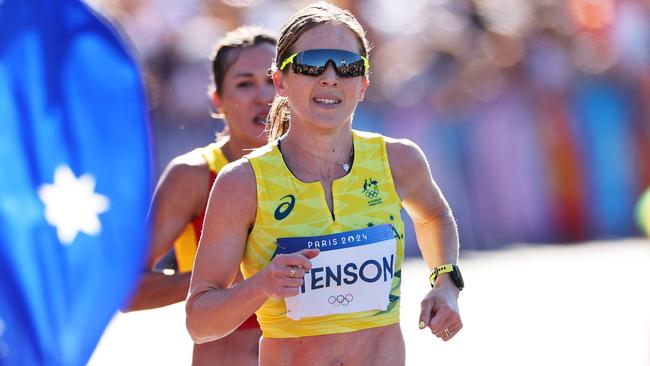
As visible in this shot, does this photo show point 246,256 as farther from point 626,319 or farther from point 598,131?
point 598,131

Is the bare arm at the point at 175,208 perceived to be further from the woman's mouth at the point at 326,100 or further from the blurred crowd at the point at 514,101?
the blurred crowd at the point at 514,101

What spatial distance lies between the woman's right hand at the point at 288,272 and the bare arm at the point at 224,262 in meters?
0.10

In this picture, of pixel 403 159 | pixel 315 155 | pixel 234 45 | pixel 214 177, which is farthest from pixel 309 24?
pixel 234 45

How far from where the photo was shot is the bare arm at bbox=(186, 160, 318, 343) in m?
3.35

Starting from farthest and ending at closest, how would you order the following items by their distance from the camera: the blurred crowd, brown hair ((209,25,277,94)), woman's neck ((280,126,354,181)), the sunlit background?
1. the blurred crowd
2. the sunlit background
3. brown hair ((209,25,277,94))
4. woman's neck ((280,126,354,181))

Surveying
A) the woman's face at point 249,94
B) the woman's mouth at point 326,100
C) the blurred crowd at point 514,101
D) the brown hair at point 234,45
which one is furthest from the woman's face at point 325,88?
the blurred crowd at point 514,101

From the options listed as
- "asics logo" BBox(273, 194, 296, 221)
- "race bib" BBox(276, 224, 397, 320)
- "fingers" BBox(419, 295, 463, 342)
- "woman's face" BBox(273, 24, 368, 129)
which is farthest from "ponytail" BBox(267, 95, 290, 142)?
"fingers" BBox(419, 295, 463, 342)

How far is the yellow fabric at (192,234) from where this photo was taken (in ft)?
15.7

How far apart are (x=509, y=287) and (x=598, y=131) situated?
383 centimetres

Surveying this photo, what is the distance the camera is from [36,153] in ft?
14.5

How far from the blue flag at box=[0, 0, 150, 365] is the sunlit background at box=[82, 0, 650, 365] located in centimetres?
651

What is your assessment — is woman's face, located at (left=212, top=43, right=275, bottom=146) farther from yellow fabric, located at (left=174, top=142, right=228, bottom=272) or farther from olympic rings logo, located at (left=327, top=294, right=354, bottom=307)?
olympic rings logo, located at (left=327, top=294, right=354, bottom=307)

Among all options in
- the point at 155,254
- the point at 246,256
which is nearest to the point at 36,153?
the point at 155,254

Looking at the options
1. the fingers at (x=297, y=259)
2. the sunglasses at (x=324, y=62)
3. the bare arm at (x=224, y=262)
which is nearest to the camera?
the fingers at (x=297, y=259)
